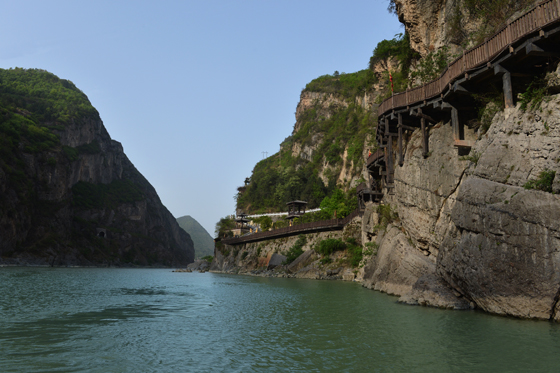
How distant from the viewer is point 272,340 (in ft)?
38.7

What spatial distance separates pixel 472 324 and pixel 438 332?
1740 mm

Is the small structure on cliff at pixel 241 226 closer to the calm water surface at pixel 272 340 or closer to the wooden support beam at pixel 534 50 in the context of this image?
the calm water surface at pixel 272 340

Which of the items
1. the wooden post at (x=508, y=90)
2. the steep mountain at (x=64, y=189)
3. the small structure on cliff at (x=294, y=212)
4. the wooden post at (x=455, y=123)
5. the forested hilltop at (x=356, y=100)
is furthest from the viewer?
the steep mountain at (x=64, y=189)

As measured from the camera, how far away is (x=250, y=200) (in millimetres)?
103250

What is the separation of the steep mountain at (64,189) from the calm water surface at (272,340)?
88.6 meters

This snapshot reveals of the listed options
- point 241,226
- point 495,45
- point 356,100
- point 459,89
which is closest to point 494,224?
point 495,45

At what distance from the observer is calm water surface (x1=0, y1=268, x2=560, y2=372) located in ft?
29.7

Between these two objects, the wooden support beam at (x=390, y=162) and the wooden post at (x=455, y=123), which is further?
the wooden support beam at (x=390, y=162)

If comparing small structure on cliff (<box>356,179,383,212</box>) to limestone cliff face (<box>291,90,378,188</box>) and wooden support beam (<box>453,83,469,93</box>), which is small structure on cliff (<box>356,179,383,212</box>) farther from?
wooden support beam (<box>453,83,469,93</box>)

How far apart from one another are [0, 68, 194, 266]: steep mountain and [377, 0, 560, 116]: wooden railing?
93.0 meters

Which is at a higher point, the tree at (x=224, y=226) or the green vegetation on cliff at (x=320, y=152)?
the green vegetation on cliff at (x=320, y=152)

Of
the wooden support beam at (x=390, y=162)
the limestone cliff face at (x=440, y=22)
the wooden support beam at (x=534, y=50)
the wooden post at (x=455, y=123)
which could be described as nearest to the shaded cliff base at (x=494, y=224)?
the wooden post at (x=455, y=123)

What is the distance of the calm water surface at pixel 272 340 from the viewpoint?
29.7ft

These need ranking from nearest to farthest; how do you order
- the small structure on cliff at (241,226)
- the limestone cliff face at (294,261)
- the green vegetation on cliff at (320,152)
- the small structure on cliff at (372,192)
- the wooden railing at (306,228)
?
the small structure on cliff at (372,192)
the limestone cliff face at (294,261)
the wooden railing at (306,228)
the green vegetation on cliff at (320,152)
the small structure on cliff at (241,226)
